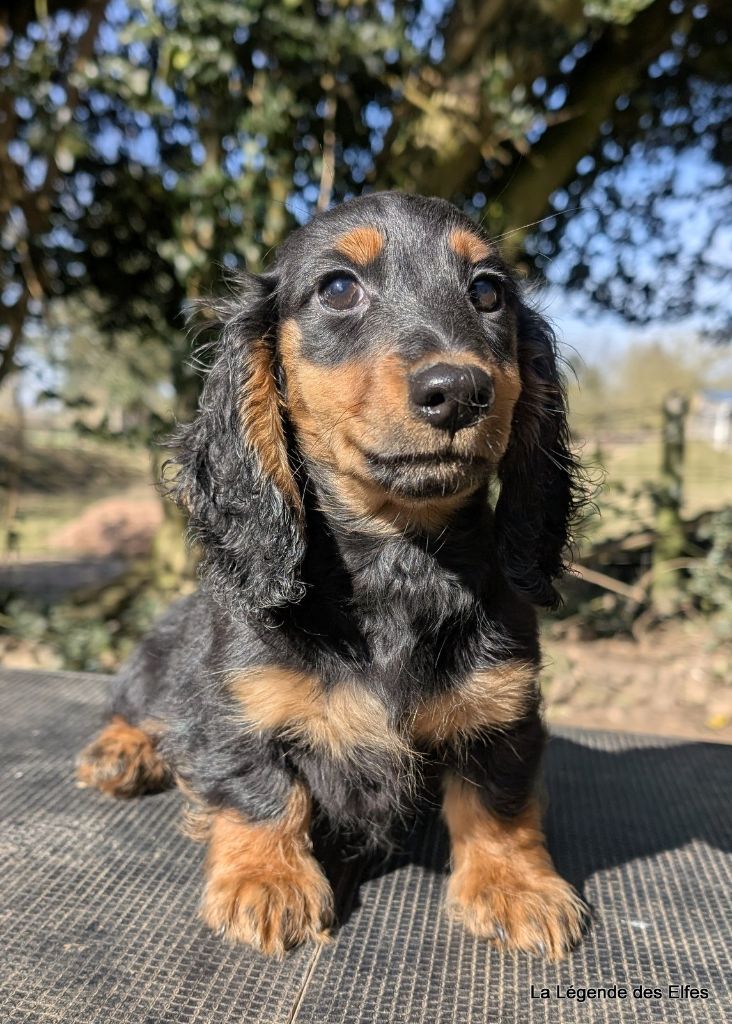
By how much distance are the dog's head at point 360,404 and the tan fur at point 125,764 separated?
88 cm

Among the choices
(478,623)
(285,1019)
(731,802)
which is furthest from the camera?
(731,802)

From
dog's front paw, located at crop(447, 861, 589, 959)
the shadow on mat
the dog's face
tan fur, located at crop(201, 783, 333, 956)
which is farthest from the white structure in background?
tan fur, located at crop(201, 783, 333, 956)

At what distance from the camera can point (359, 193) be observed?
484 centimetres

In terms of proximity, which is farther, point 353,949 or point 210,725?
point 210,725

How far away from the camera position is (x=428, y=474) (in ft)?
5.51

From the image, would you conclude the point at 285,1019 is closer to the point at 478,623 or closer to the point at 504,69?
the point at 478,623

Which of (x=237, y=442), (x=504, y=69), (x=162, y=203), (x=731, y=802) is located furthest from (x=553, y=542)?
(x=162, y=203)

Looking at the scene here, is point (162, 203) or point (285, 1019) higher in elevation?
point (162, 203)

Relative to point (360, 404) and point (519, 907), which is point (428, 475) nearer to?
point (360, 404)

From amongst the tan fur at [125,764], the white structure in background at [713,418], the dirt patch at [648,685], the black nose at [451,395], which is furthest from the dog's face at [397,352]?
the white structure in background at [713,418]

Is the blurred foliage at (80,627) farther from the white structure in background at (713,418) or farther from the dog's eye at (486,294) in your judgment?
the white structure in background at (713,418)

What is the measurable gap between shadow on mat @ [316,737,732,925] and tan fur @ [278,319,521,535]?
3.21ft

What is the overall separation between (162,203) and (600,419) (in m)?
3.76

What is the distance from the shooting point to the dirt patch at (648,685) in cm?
477
